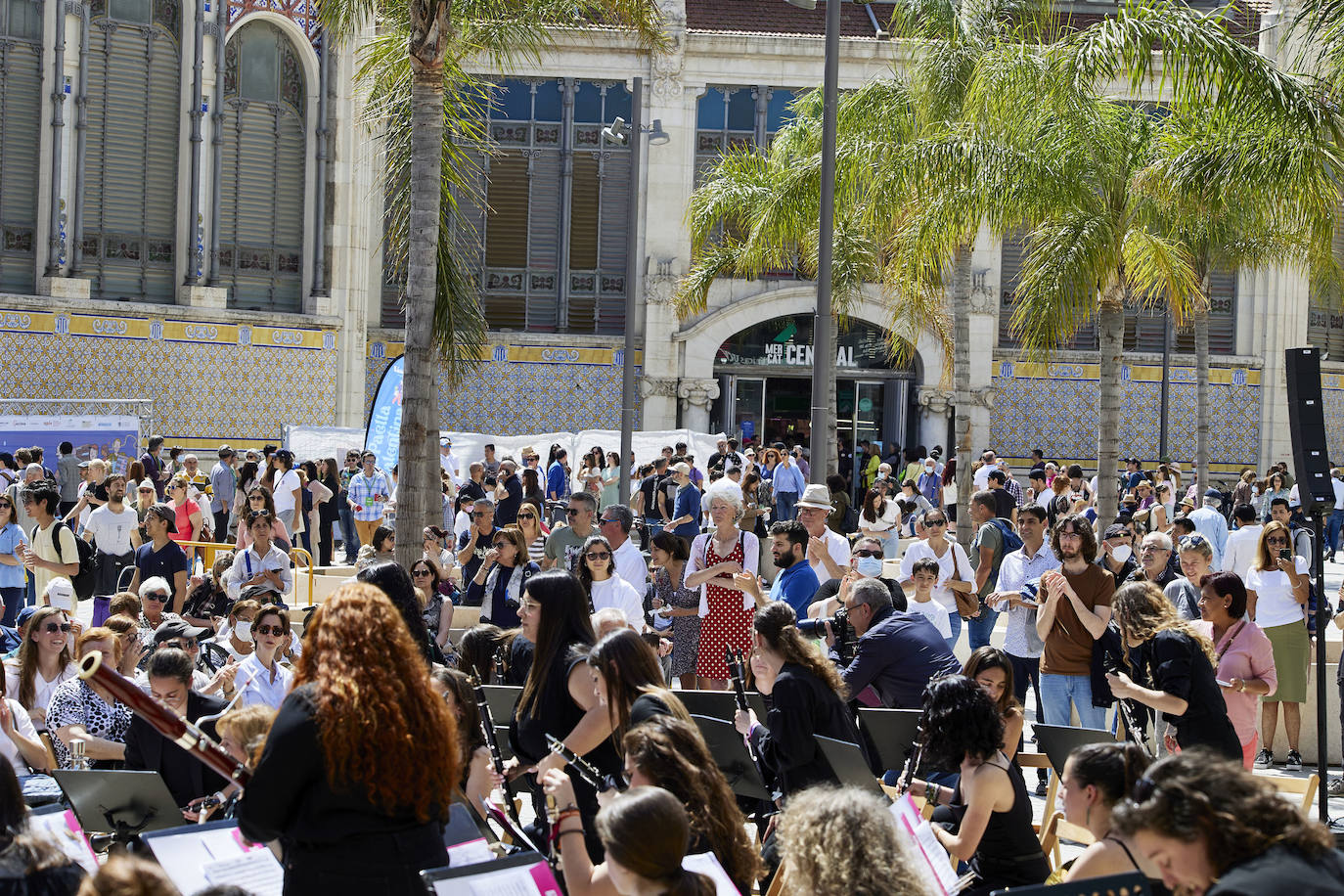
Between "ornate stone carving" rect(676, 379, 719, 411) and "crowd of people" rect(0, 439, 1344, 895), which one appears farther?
"ornate stone carving" rect(676, 379, 719, 411)

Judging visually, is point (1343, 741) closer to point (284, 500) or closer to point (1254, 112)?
point (1254, 112)

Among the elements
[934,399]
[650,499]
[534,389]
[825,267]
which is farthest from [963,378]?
[534,389]

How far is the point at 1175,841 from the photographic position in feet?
11.3

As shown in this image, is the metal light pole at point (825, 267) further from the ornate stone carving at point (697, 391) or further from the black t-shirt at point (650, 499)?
the ornate stone carving at point (697, 391)

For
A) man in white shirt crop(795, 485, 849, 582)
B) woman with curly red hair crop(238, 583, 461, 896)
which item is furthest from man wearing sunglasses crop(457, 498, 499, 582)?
woman with curly red hair crop(238, 583, 461, 896)

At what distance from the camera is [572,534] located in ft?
41.4

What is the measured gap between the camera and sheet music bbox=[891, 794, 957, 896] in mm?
5156

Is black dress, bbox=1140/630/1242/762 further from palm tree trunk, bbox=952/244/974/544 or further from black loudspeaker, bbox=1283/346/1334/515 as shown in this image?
palm tree trunk, bbox=952/244/974/544

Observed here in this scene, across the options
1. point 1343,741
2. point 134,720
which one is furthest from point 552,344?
point 134,720

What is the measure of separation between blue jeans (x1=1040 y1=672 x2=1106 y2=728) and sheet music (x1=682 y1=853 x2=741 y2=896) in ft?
16.4

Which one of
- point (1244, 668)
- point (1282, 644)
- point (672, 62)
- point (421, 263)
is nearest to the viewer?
point (1244, 668)

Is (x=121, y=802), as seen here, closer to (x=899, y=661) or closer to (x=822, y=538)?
(x=899, y=661)

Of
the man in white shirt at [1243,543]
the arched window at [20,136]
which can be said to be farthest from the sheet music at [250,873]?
the arched window at [20,136]

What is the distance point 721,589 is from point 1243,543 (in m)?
5.81
